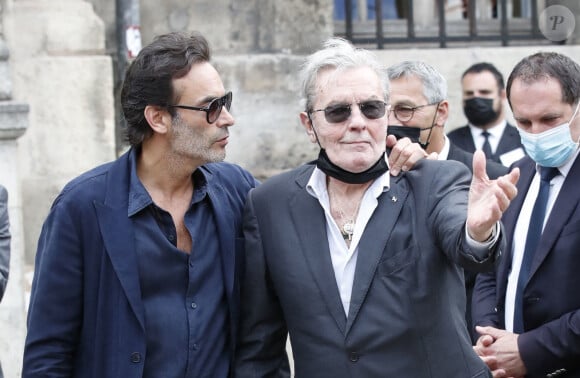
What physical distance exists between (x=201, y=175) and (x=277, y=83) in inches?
156

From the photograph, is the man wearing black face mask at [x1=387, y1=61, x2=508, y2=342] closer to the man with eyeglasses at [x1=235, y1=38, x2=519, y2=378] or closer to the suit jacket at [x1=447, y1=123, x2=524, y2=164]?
the man with eyeglasses at [x1=235, y1=38, x2=519, y2=378]

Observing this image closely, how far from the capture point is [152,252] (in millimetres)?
4047

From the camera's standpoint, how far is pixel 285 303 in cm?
393

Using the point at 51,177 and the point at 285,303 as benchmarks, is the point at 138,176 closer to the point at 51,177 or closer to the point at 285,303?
the point at 285,303

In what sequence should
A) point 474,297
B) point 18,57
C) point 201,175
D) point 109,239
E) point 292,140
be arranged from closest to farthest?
1. point 109,239
2. point 201,175
3. point 474,297
4. point 18,57
5. point 292,140

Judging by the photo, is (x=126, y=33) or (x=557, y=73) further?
(x=126, y=33)

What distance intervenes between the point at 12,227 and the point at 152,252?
2899 millimetres

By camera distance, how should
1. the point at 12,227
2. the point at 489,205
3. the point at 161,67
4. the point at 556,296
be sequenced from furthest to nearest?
the point at 12,227, the point at 556,296, the point at 161,67, the point at 489,205

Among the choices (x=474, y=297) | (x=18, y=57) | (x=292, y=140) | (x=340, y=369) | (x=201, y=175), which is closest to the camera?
(x=340, y=369)

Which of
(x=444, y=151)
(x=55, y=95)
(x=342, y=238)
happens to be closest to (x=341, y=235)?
(x=342, y=238)

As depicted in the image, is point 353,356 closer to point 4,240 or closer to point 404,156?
point 404,156

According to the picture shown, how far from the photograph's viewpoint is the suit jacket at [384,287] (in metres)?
3.75

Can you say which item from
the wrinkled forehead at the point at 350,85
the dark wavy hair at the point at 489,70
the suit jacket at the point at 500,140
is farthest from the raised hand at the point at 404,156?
the dark wavy hair at the point at 489,70

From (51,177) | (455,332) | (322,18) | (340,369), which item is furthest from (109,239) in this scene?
(322,18)
